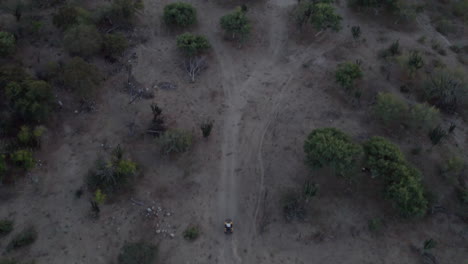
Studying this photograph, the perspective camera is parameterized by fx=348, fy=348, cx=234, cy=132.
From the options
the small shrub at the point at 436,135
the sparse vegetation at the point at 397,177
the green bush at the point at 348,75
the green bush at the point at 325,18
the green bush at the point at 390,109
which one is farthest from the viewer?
the green bush at the point at 325,18

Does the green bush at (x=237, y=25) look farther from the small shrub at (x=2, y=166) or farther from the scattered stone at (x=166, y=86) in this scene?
the small shrub at (x=2, y=166)

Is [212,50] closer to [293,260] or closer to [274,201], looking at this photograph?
[274,201]

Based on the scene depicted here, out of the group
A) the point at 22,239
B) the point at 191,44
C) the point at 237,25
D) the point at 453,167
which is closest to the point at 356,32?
the point at 237,25

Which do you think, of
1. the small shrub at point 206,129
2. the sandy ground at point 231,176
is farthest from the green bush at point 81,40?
the small shrub at point 206,129

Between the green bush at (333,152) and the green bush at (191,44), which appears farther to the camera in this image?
the green bush at (191,44)

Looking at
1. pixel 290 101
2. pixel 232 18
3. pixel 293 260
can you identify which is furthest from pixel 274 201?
pixel 232 18

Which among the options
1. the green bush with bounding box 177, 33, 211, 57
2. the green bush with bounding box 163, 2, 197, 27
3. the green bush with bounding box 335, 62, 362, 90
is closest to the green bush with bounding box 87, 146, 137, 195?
the green bush with bounding box 177, 33, 211, 57

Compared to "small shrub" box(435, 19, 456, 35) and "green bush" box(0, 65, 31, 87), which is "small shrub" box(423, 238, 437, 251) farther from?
"green bush" box(0, 65, 31, 87)
